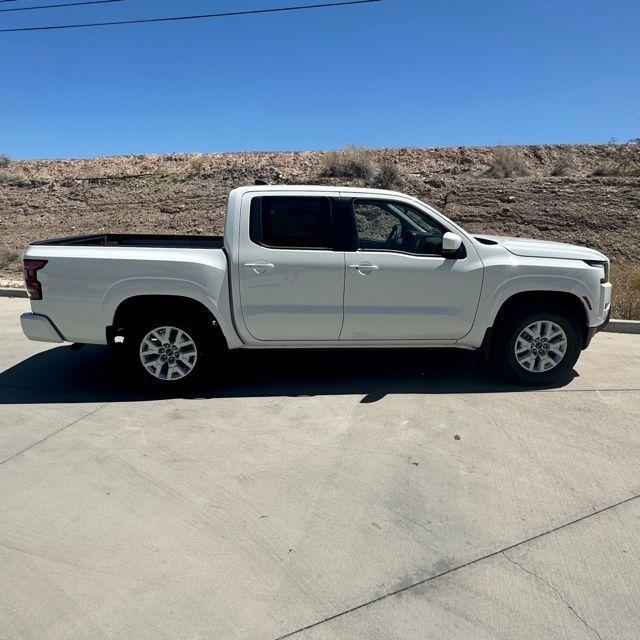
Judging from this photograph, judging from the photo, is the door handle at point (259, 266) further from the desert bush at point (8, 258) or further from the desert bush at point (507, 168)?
the desert bush at point (507, 168)

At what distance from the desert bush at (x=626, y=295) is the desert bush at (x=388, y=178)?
25.5 feet

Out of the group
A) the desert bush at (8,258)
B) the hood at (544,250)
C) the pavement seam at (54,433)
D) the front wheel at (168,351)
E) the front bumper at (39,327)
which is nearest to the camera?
the pavement seam at (54,433)

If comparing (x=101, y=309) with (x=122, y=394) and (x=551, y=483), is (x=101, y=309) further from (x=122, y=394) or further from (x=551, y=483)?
(x=551, y=483)

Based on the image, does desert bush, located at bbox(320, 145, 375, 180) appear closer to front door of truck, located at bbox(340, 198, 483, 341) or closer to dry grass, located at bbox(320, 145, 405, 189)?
dry grass, located at bbox(320, 145, 405, 189)

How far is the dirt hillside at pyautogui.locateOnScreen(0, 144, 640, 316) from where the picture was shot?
44.3 ft

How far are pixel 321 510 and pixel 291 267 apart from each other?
2.43 metres

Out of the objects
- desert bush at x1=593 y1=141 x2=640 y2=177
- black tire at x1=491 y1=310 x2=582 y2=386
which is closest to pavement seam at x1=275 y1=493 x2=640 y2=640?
black tire at x1=491 y1=310 x2=582 y2=386

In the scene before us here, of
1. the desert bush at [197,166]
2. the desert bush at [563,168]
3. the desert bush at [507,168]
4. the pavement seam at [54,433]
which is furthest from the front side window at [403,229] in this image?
the desert bush at [197,166]

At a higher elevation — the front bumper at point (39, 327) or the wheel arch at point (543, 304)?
the wheel arch at point (543, 304)

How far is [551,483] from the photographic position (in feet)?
12.9

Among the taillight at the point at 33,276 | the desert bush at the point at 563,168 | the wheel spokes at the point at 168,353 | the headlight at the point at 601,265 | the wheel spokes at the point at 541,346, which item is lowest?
the wheel spokes at the point at 168,353

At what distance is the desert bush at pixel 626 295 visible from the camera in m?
8.31

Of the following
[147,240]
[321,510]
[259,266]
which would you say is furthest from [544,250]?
[147,240]

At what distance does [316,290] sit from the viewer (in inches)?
213
